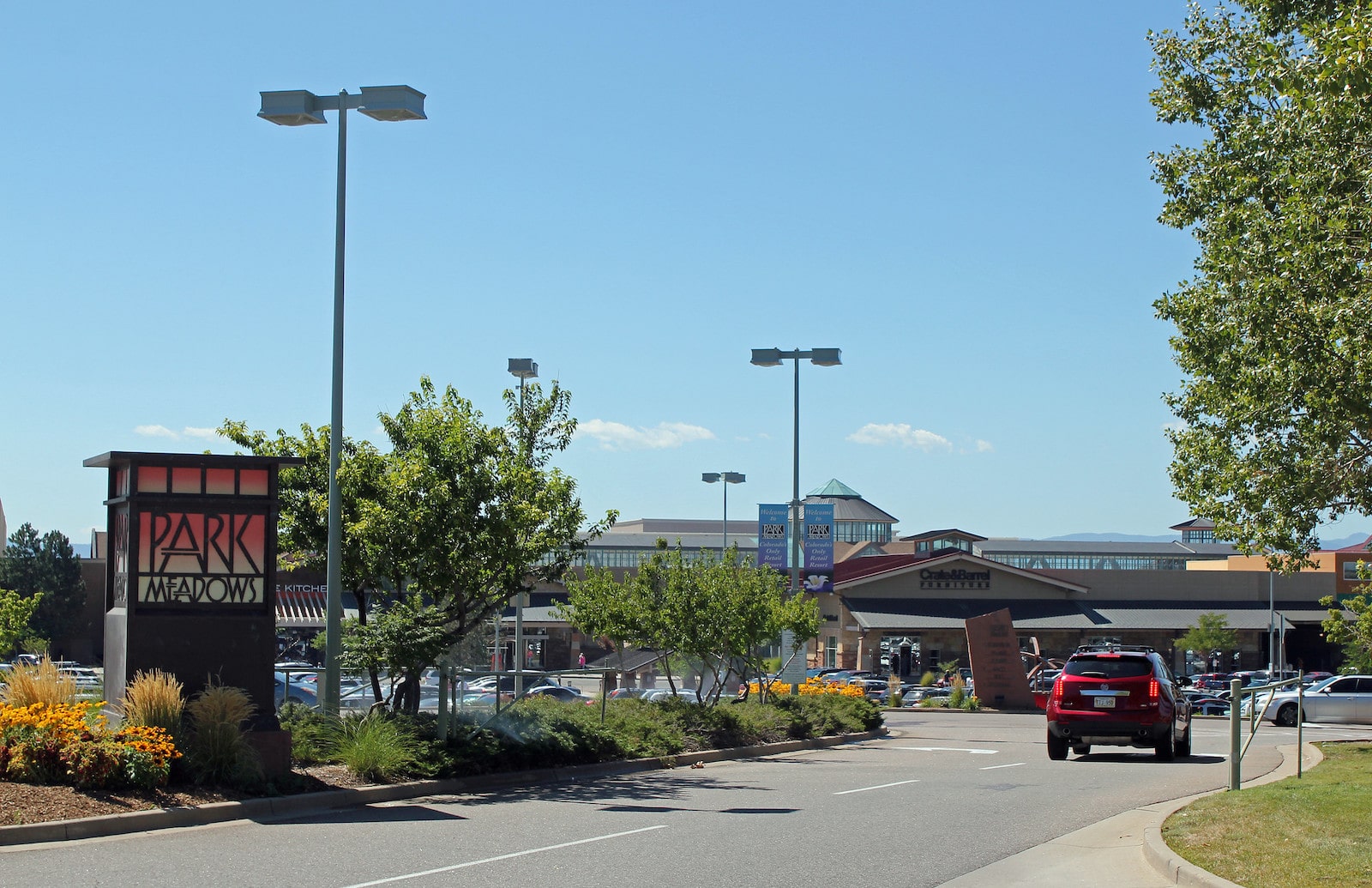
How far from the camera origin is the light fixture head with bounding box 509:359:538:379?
26141 mm

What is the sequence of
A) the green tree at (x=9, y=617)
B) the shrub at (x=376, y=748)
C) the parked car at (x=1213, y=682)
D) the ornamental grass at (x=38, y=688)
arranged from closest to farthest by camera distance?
the ornamental grass at (x=38, y=688) < the shrub at (x=376, y=748) < the green tree at (x=9, y=617) < the parked car at (x=1213, y=682)

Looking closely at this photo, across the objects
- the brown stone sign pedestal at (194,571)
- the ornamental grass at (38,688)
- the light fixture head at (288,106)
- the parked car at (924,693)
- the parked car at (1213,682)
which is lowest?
the parked car at (1213,682)

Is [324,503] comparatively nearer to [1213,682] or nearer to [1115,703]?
[1115,703]

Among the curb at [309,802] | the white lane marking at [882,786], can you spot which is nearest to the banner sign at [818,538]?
the curb at [309,802]

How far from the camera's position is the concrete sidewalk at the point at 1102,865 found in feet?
33.4

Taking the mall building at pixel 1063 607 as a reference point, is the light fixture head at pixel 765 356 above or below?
above

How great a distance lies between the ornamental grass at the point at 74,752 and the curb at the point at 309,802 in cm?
65

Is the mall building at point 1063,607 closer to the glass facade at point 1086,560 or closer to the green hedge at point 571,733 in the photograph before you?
the green hedge at point 571,733

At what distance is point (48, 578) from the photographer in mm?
70000

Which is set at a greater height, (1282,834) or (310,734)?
(310,734)

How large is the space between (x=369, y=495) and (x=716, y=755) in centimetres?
698

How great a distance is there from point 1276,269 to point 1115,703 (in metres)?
7.26

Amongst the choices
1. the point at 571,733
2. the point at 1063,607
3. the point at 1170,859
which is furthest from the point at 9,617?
the point at 1063,607

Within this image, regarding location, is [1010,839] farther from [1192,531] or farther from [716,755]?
[1192,531]
